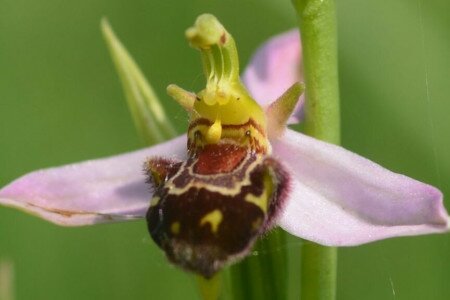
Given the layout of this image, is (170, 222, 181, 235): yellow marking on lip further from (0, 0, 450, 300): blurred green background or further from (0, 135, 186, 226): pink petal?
(0, 0, 450, 300): blurred green background

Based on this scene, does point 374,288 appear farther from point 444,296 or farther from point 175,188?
point 175,188

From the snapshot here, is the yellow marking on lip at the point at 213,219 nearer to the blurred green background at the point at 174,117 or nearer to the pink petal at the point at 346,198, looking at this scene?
the pink petal at the point at 346,198

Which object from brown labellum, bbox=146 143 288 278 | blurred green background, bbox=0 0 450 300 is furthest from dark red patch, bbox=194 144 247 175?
blurred green background, bbox=0 0 450 300

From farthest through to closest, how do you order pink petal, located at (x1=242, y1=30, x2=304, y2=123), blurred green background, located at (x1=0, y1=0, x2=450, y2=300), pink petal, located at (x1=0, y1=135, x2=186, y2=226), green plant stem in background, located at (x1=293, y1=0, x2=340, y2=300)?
blurred green background, located at (x1=0, y1=0, x2=450, y2=300)
pink petal, located at (x1=242, y1=30, x2=304, y2=123)
pink petal, located at (x1=0, y1=135, x2=186, y2=226)
green plant stem in background, located at (x1=293, y1=0, x2=340, y2=300)

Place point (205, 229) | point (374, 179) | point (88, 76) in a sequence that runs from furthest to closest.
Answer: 1. point (88, 76)
2. point (374, 179)
3. point (205, 229)

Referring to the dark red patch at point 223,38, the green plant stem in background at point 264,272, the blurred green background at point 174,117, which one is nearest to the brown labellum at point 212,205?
the green plant stem in background at point 264,272

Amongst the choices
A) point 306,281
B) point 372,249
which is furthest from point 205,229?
point 372,249

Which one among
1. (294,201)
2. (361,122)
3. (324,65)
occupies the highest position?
(324,65)
